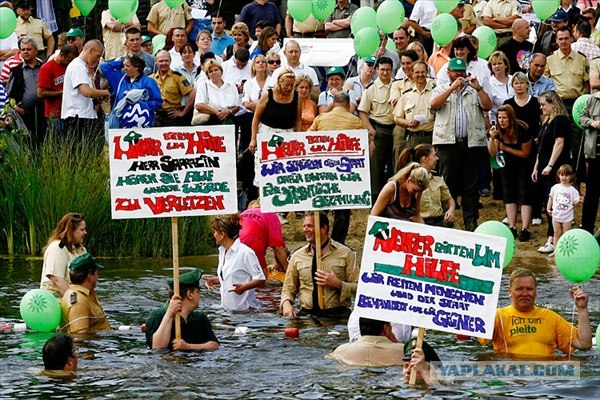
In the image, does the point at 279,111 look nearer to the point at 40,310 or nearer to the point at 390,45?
the point at 390,45

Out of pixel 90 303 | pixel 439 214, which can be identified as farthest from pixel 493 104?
Answer: pixel 90 303

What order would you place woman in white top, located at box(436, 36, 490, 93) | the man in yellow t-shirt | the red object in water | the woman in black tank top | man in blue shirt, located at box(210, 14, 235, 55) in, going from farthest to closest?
man in blue shirt, located at box(210, 14, 235, 55) < woman in white top, located at box(436, 36, 490, 93) < the woman in black tank top < the red object in water < the man in yellow t-shirt

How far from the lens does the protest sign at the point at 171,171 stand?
1521cm

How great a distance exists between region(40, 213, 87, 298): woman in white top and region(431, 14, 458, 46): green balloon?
7.76 metres

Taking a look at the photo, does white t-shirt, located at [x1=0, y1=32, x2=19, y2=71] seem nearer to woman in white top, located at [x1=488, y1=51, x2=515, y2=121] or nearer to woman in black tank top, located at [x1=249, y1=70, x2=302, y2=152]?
woman in black tank top, located at [x1=249, y1=70, x2=302, y2=152]

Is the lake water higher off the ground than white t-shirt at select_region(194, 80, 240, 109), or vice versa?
white t-shirt at select_region(194, 80, 240, 109)

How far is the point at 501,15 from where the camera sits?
24.7 meters

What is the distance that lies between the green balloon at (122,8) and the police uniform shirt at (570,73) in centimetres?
635

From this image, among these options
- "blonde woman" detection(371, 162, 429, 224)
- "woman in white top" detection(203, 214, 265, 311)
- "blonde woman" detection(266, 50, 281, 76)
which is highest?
"blonde woman" detection(266, 50, 281, 76)

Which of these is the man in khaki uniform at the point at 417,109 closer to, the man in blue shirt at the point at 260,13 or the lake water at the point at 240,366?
the lake water at the point at 240,366

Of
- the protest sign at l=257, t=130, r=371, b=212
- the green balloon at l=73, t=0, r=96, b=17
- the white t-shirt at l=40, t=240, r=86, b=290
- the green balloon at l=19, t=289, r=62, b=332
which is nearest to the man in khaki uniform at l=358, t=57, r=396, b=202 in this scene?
the green balloon at l=73, t=0, r=96, b=17

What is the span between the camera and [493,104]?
22.3m

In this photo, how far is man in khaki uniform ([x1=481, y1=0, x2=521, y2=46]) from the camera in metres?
24.6

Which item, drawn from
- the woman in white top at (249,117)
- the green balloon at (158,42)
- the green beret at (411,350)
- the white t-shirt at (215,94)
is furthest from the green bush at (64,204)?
the green beret at (411,350)
